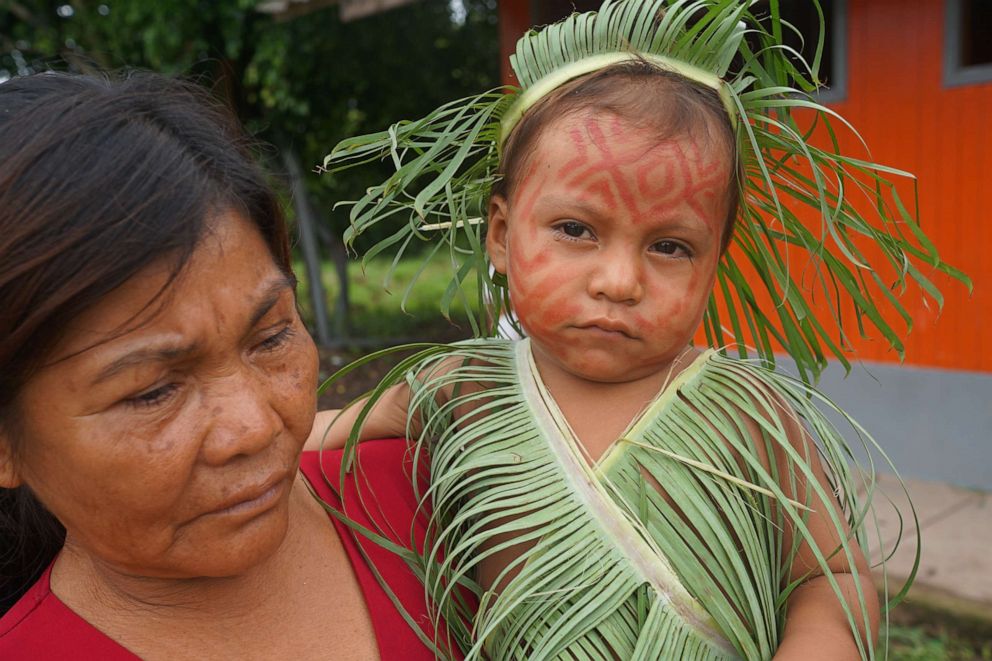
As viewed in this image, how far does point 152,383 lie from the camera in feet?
3.21

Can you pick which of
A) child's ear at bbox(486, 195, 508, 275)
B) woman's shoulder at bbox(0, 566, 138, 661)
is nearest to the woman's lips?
woman's shoulder at bbox(0, 566, 138, 661)

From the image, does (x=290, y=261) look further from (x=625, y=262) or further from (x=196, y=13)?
(x=196, y=13)

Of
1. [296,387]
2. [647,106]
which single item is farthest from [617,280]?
[296,387]

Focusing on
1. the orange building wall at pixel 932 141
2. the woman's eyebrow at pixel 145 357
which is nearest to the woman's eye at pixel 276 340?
the woman's eyebrow at pixel 145 357

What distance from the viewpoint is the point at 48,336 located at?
3.08ft

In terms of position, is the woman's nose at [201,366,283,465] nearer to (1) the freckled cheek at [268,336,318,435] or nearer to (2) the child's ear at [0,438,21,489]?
(1) the freckled cheek at [268,336,318,435]

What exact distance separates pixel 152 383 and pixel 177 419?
5cm

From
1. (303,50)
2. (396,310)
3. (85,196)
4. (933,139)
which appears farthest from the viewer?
(396,310)

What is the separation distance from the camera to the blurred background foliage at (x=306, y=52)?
7.19 meters

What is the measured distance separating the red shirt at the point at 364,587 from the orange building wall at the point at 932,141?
141 inches

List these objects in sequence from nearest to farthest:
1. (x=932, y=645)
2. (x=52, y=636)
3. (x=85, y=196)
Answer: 1. (x=85, y=196)
2. (x=52, y=636)
3. (x=932, y=645)

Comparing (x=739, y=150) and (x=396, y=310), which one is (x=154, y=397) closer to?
(x=739, y=150)

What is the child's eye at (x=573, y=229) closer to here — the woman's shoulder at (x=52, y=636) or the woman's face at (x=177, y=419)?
the woman's face at (x=177, y=419)

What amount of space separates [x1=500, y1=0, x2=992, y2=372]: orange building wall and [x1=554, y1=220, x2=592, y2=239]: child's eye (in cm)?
351
